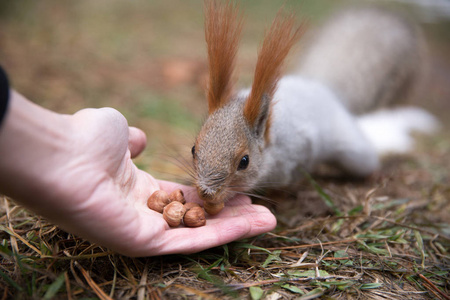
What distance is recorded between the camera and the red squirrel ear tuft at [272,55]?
1684mm

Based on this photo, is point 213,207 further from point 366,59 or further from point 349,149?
point 366,59

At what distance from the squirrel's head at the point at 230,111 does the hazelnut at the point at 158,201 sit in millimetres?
179

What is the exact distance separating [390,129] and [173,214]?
308 centimetres

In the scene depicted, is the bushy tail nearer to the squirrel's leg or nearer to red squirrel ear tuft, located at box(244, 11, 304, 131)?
the squirrel's leg

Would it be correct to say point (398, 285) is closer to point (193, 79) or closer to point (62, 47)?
point (193, 79)

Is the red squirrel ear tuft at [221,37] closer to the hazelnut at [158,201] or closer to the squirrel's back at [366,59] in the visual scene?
the hazelnut at [158,201]

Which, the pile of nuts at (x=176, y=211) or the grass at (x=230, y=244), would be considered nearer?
the grass at (x=230, y=244)

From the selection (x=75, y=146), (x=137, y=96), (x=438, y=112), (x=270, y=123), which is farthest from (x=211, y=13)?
(x=438, y=112)

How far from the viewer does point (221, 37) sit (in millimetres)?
1748

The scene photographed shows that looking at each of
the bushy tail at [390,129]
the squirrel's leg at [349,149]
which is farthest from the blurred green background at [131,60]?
the bushy tail at [390,129]

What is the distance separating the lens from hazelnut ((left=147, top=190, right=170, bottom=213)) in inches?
65.7

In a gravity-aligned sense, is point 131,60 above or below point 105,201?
below

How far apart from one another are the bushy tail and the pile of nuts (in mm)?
2397

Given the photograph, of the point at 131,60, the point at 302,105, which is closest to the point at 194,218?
the point at 302,105
